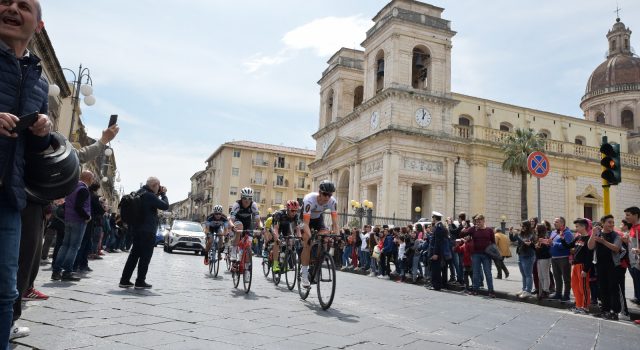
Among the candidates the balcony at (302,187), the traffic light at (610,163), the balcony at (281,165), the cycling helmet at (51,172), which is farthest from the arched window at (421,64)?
the balcony at (281,165)

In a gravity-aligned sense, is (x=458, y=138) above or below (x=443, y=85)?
below

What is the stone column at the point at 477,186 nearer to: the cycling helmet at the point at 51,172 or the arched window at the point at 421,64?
the arched window at the point at 421,64

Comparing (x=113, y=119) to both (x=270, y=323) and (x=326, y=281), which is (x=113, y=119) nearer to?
(x=270, y=323)

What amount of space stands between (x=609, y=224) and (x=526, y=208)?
2956 cm

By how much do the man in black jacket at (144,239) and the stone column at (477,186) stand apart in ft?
103

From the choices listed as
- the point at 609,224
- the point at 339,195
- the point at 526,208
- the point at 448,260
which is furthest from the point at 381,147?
the point at 609,224

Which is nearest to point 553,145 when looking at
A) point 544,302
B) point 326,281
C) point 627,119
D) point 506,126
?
point 506,126

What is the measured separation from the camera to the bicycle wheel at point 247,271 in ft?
26.2

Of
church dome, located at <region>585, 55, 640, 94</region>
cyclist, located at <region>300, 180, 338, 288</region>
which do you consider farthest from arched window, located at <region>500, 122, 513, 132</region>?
cyclist, located at <region>300, 180, 338, 288</region>

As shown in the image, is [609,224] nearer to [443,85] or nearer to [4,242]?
[4,242]

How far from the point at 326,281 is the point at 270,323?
1.86 metres

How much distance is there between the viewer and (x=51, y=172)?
267cm

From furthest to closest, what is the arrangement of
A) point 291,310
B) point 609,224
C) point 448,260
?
point 448,260, point 609,224, point 291,310

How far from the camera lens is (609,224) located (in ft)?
27.5
